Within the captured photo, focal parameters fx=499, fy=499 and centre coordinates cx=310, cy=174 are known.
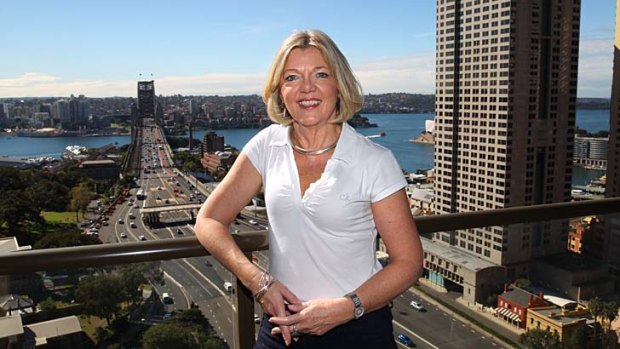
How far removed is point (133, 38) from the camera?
2878 cm

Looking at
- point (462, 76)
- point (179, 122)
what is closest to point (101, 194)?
point (179, 122)

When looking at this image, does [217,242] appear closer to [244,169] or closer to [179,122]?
[244,169]

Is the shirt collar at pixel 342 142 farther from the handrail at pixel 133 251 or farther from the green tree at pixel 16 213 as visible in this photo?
the green tree at pixel 16 213

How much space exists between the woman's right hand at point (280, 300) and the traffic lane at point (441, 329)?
71 centimetres

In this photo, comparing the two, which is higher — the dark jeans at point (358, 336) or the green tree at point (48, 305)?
the dark jeans at point (358, 336)

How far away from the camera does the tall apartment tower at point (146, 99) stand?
62.5 feet

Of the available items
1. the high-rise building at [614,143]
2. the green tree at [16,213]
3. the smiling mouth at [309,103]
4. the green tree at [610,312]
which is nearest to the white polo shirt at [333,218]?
the smiling mouth at [309,103]

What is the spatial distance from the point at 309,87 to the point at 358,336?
0.62 meters

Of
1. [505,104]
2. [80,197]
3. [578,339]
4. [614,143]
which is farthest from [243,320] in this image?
[505,104]

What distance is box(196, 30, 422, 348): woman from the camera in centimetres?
115

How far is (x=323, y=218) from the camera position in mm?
1146

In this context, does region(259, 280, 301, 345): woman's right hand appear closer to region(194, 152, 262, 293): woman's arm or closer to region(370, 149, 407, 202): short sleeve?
region(194, 152, 262, 293): woman's arm

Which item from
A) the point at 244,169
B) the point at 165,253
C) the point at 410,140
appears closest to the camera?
the point at 244,169

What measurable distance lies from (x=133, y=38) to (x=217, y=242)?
30307mm
